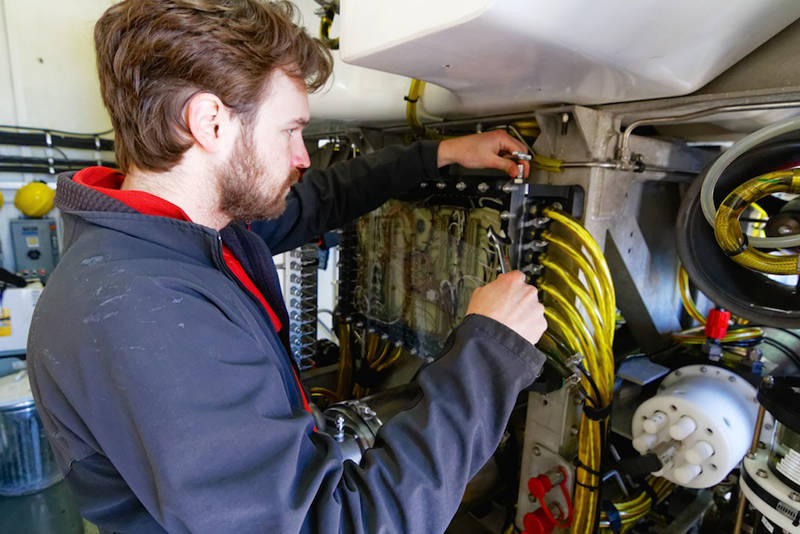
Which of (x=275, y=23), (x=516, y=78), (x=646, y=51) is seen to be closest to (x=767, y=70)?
(x=646, y=51)

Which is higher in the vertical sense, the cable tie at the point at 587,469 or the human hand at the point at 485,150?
the human hand at the point at 485,150

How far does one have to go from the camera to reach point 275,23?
0.75m

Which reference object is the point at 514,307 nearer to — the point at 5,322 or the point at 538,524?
the point at 538,524

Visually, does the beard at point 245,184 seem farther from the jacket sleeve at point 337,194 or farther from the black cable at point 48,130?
the black cable at point 48,130

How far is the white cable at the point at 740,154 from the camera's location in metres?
0.69

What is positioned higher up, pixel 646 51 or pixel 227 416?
pixel 646 51

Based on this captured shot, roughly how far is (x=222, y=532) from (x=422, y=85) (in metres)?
0.96

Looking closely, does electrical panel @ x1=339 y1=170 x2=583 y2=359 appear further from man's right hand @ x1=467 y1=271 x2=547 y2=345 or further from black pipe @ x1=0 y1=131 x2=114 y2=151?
black pipe @ x1=0 y1=131 x2=114 y2=151

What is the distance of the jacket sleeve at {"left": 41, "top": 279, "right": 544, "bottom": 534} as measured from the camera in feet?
1.49

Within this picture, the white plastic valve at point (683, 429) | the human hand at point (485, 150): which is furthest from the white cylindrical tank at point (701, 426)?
the human hand at point (485, 150)

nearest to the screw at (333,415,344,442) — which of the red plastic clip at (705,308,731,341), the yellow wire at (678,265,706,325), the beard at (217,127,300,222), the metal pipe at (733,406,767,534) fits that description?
the beard at (217,127,300,222)

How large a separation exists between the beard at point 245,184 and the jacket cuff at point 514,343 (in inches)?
15.4

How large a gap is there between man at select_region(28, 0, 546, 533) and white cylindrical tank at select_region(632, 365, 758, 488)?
1.35ft

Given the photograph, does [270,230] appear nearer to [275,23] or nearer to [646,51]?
[275,23]
